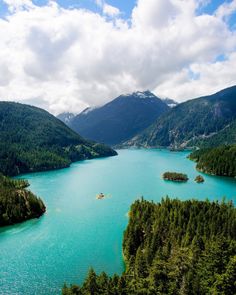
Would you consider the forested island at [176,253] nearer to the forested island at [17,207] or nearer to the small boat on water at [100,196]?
the forested island at [17,207]

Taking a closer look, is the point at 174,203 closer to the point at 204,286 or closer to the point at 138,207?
the point at 138,207

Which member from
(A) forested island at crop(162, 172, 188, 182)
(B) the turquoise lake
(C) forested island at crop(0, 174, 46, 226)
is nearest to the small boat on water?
(B) the turquoise lake

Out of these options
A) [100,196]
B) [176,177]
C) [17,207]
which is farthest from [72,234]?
[176,177]

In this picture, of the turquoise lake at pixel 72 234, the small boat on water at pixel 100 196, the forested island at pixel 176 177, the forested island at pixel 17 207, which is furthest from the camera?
the forested island at pixel 176 177

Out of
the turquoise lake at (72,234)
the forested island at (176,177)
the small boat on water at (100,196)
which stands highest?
the forested island at (176,177)

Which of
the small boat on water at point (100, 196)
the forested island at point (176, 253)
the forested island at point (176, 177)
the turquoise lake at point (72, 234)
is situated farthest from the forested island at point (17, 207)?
the forested island at point (176, 177)

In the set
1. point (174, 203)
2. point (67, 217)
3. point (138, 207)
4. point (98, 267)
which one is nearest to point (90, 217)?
point (67, 217)

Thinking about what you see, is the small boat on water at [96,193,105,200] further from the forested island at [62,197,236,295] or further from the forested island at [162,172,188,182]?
the forested island at [162,172,188,182]
